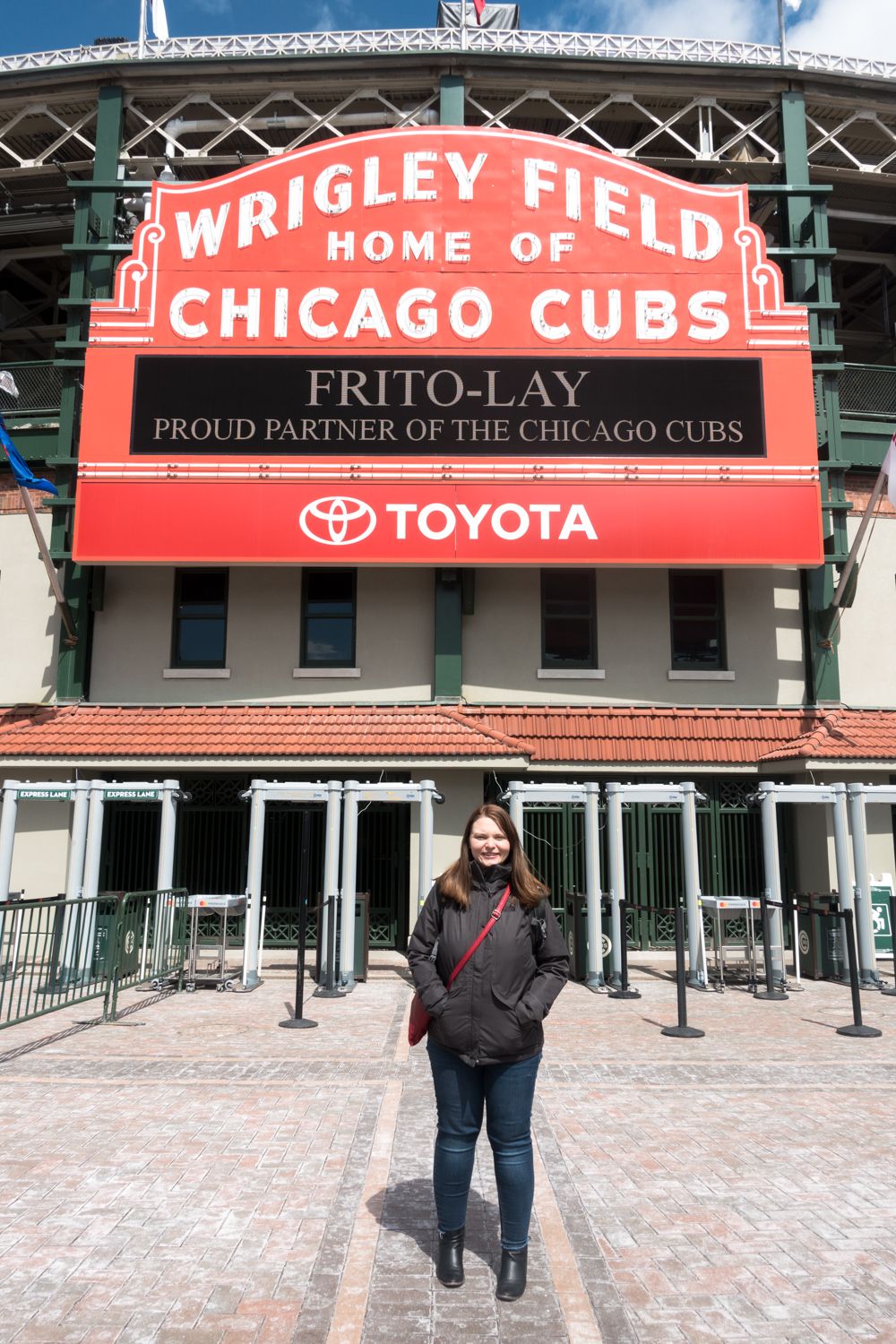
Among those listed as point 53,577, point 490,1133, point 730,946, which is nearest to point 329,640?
point 53,577

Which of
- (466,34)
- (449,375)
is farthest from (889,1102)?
(466,34)

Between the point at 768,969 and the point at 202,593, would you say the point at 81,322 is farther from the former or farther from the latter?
the point at 768,969

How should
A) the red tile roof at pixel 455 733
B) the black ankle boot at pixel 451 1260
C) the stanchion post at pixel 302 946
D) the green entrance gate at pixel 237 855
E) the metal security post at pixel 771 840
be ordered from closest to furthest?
the black ankle boot at pixel 451 1260, the stanchion post at pixel 302 946, the metal security post at pixel 771 840, the red tile roof at pixel 455 733, the green entrance gate at pixel 237 855

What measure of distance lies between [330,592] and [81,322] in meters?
7.19

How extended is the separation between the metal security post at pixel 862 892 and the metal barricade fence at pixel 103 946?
915 cm

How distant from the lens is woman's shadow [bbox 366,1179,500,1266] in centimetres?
476

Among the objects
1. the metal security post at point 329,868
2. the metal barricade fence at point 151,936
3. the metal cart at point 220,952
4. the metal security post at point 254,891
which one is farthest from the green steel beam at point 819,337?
the metal barricade fence at point 151,936

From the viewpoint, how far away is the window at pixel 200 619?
1806cm

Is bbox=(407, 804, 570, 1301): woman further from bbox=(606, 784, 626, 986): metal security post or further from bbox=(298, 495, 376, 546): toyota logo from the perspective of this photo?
bbox=(298, 495, 376, 546): toyota logo

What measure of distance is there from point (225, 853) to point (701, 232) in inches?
555

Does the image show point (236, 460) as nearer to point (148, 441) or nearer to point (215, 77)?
point (148, 441)

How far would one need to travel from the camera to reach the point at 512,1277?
4234 mm

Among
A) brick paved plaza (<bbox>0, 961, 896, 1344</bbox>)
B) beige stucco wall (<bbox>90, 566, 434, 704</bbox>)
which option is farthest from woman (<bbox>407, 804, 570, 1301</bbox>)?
beige stucco wall (<bbox>90, 566, 434, 704</bbox>)

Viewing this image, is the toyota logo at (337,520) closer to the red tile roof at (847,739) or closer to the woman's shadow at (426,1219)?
the red tile roof at (847,739)
